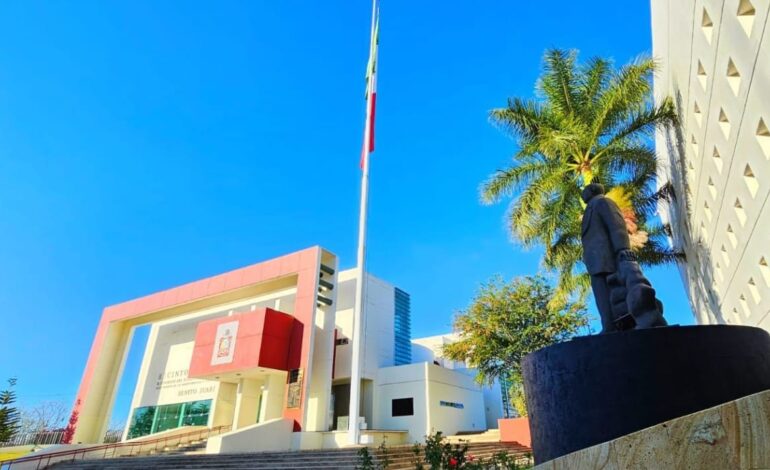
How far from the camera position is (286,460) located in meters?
14.4

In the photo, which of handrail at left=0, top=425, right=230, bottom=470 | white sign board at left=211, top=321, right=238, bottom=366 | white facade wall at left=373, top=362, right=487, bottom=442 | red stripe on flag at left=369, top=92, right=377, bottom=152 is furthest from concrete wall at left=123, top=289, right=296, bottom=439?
red stripe on flag at left=369, top=92, right=377, bottom=152

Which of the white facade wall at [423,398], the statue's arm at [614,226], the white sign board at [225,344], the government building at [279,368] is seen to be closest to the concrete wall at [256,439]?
the government building at [279,368]

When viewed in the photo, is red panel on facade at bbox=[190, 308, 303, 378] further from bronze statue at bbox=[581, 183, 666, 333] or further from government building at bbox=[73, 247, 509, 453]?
bronze statue at bbox=[581, 183, 666, 333]

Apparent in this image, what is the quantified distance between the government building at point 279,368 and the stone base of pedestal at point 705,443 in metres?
17.8

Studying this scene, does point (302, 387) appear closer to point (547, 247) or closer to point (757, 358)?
point (547, 247)

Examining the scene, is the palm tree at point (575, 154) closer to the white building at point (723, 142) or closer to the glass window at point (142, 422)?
the white building at point (723, 142)

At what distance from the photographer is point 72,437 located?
91.7 ft

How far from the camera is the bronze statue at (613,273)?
13.0 ft

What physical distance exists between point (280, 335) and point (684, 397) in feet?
67.8

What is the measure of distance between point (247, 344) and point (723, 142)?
20.1 metres

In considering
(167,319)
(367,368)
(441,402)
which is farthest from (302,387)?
(167,319)

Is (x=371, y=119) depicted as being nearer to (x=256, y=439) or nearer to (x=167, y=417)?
(x=256, y=439)

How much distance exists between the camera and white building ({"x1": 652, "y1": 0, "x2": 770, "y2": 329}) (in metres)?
7.79

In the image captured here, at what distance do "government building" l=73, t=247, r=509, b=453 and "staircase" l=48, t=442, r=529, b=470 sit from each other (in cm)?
188
